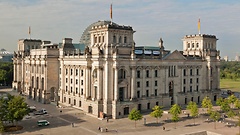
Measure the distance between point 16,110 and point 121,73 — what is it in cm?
3132

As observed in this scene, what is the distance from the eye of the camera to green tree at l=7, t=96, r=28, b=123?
6150 cm

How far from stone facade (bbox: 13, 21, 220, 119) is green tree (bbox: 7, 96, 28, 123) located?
21.9m

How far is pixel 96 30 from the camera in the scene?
82438 mm

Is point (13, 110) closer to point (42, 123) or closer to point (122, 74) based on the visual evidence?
point (42, 123)

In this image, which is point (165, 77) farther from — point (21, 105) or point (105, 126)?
point (21, 105)

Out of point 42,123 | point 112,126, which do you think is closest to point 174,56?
point 112,126

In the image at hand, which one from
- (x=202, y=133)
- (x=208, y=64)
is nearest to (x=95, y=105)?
(x=202, y=133)

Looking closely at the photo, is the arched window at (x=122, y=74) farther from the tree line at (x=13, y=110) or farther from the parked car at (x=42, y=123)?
the tree line at (x=13, y=110)

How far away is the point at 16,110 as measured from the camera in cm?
6197

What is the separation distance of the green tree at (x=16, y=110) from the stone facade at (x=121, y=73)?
71.8 ft

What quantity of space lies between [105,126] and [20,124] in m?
23.0

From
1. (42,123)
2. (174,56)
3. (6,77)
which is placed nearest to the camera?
(42,123)

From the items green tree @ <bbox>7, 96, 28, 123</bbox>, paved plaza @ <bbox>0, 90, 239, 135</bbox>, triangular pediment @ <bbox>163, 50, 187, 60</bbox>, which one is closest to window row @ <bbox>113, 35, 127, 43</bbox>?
triangular pediment @ <bbox>163, 50, 187, 60</bbox>

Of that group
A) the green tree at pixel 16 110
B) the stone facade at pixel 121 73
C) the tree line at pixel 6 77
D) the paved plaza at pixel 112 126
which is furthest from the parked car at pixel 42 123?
the tree line at pixel 6 77
